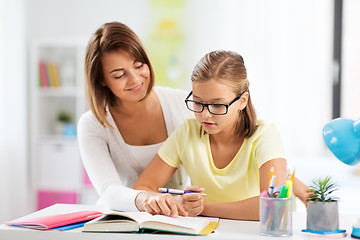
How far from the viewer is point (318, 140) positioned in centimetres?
380

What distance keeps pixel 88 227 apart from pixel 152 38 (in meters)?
2.92

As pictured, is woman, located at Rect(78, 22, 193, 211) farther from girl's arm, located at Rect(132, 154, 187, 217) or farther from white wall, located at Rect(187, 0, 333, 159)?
white wall, located at Rect(187, 0, 333, 159)

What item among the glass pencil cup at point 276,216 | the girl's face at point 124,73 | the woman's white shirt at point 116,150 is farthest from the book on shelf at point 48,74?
the glass pencil cup at point 276,216

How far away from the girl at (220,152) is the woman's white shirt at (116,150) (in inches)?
6.4

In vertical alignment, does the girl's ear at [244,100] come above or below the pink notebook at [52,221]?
above

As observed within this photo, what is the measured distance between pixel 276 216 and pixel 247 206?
0.29m

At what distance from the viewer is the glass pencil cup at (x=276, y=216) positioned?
47.4 inches

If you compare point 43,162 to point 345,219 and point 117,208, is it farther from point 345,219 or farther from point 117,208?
point 345,219

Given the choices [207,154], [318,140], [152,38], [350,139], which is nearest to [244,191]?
[207,154]

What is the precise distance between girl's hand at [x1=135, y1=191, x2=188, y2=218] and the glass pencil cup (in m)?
0.28

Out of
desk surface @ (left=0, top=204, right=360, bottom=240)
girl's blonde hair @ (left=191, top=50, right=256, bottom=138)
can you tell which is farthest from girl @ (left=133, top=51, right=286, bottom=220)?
desk surface @ (left=0, top=204, right=360, bottom=240)

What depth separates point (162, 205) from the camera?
1.43 m

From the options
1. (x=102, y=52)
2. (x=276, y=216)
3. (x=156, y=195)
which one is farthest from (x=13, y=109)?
(x=276, y=216)

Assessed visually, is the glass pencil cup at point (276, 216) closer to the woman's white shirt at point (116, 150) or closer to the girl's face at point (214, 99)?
the girl's face at point (214, 99)
